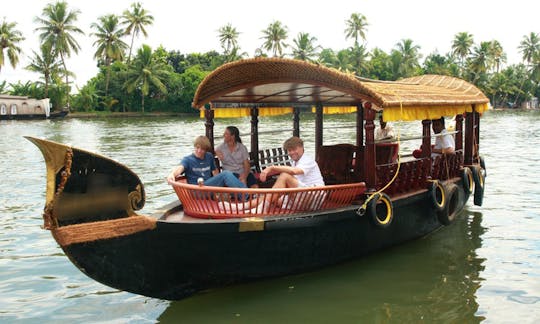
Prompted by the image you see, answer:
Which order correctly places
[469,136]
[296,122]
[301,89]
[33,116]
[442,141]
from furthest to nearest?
[33,116] < [296,122] < [469,136] < [442,141] < [301,89]

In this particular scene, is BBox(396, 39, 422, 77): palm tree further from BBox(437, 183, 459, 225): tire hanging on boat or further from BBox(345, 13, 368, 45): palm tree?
BBox(437, 183, 459, 225): tire hanging on boat

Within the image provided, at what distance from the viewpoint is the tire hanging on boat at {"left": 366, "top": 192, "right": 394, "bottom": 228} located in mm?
5281

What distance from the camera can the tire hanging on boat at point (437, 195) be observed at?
6.31 meters

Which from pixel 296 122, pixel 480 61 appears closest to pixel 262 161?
pixel 296 122

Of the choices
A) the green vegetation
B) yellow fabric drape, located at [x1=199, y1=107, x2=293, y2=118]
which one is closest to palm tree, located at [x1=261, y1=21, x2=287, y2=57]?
the green vegetation

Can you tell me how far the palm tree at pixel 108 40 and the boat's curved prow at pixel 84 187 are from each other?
46.4 meters

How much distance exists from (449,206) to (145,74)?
138ft

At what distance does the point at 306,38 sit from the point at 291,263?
176 feet

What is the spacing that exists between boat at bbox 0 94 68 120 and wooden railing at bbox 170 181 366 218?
4360 cm

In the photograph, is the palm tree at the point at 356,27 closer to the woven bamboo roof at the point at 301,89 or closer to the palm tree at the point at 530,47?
the palm tree at the point at 530,47

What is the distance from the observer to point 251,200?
4789 mm

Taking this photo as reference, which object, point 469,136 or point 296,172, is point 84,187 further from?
point 469,136

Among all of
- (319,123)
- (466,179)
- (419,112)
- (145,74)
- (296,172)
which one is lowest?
(466,179)

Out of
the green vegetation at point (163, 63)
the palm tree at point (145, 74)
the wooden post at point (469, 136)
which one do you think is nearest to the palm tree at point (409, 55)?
the green vegetation at point (163, 63)
